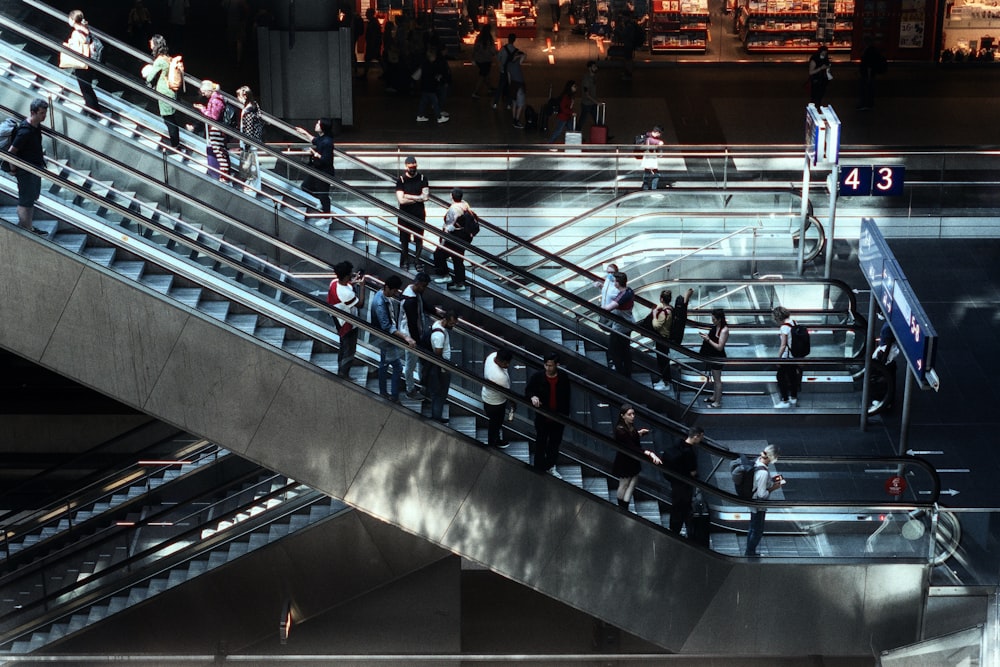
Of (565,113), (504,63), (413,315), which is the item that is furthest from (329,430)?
(504,63)

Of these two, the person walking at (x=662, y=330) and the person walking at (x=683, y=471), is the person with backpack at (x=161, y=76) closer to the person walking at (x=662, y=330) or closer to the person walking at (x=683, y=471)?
the person walking at (x=662, y=330)

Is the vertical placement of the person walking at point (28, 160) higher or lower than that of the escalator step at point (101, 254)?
higher

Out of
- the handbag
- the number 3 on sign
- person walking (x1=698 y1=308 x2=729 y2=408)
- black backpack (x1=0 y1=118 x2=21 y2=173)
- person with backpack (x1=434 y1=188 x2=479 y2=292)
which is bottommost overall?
person walking (x1=698 y1=308 x2=729 y2=408)

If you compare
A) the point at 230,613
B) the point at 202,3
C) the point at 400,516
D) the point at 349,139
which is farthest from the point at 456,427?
the point at 202,3

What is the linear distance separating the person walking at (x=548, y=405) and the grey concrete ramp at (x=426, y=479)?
20 cm

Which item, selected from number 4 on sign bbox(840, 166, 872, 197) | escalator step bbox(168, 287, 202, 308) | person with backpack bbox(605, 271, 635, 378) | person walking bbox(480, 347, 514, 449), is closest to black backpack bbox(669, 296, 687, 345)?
person with backpack bbox(605, 271, 635, 378)

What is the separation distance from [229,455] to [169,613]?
2118mm

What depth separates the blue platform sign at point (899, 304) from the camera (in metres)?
14.2

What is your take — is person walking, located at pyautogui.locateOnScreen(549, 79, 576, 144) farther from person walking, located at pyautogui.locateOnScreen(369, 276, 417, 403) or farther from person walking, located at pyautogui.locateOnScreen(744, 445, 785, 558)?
person walking, located at pyautogui.locateOnScreen(369, 276, 417, 403)

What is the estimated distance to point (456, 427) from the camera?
14.0 metres

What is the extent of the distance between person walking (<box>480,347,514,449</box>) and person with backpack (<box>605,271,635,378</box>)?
274 cm

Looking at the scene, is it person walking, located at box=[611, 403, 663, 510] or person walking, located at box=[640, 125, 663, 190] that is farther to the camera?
person walking, located at box=[640, 125, 663, 190]

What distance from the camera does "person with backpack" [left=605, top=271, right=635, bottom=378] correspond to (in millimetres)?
16906

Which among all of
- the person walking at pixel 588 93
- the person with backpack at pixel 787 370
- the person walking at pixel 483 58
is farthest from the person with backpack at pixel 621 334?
the person walking at pixel 483 58
